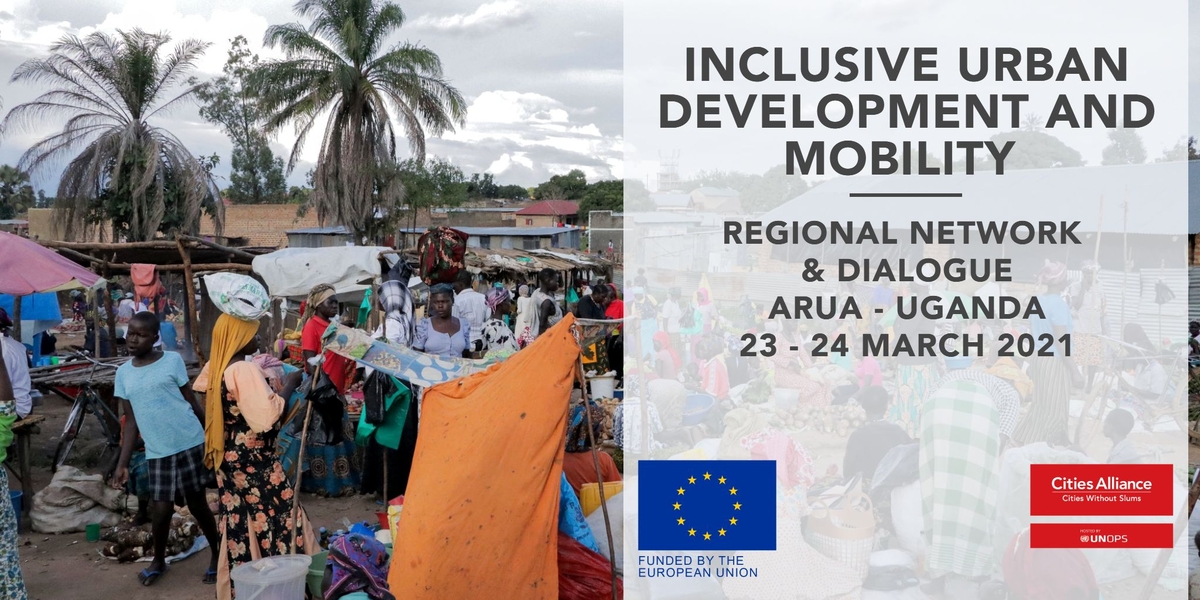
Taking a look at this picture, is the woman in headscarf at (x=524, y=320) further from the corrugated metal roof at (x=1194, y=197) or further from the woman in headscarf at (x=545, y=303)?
the corrugated metal roof at (x=1194, y=197)

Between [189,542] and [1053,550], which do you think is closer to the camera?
[1053,550]

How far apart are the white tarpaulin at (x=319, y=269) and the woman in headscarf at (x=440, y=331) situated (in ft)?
8.94

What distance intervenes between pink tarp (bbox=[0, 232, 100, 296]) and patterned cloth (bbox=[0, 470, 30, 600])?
2.97 metres

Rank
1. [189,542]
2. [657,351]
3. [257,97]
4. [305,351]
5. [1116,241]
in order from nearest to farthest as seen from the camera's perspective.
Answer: [189,542]
[305,351]
[657,351]
[1116,241]
[257,97]

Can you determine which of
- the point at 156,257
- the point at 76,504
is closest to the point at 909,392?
the point at 76,504

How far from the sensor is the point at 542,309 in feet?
30.1

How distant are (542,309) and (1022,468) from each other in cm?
570

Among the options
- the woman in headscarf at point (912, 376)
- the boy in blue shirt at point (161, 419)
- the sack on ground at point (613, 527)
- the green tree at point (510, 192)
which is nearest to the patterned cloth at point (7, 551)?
the boy in blue shirt at point (161, 419)

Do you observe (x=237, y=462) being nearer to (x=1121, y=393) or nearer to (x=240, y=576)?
(x=240, y=576)

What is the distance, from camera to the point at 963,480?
4.00 meters

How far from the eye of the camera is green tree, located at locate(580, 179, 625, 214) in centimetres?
4484

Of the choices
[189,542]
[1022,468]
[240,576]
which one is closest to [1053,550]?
[1022,468]

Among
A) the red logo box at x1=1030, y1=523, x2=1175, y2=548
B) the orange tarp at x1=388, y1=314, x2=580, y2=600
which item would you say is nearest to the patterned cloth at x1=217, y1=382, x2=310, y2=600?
the orange tarp at x1=388, y1=314, x2=580, y2=600

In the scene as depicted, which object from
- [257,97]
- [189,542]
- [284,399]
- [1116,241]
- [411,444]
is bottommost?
[189,542]
